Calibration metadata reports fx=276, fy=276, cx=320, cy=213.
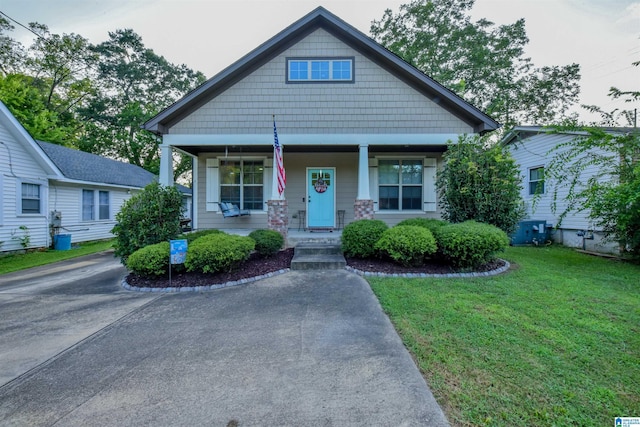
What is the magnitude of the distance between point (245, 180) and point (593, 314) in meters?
8.59

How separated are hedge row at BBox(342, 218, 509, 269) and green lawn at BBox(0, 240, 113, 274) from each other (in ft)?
21.9

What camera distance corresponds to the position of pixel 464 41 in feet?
55.1

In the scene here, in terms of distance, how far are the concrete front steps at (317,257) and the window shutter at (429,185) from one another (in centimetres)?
378

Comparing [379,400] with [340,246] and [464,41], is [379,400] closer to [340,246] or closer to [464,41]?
[340,246]

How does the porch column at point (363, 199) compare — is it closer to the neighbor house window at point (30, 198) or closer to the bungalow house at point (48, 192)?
the bungalow house at point (48, 192)

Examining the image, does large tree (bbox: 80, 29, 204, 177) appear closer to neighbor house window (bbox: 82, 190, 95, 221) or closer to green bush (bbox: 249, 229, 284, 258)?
neighbor house window (bbox: 82, 190, 95, 221)

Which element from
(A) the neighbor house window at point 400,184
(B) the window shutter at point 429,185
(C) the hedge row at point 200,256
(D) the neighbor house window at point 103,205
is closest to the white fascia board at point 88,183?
(D) the neighbor house window at point 103,205

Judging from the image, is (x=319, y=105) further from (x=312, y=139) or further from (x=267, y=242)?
(x=267, y=242)

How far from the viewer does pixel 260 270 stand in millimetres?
5898

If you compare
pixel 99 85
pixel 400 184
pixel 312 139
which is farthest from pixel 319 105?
pixel 99 85

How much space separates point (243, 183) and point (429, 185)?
613 cm

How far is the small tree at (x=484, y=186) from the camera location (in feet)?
21.5

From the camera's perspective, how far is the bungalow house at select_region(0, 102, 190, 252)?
9289mm

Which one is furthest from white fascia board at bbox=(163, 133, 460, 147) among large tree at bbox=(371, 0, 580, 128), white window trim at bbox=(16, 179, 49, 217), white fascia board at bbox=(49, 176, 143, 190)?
large tree at bbox=(371, 0, 580, 128)
